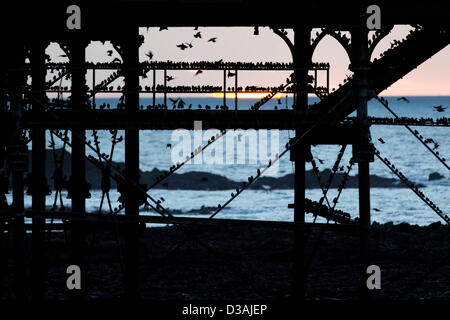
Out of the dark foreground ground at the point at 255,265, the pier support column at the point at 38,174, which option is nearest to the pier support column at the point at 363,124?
the dark foreground ground at the point at 255,265

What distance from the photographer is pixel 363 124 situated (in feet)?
33.6

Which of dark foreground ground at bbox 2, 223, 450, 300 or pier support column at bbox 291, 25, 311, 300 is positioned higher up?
pier support column at bbox 291, 25, 311, 300

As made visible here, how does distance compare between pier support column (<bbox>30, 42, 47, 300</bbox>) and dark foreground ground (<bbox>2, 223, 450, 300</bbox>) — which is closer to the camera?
pier support column (<bbox>30, 42, 47, 300</bbox>)

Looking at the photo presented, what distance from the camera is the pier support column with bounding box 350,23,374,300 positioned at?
33.6 ft

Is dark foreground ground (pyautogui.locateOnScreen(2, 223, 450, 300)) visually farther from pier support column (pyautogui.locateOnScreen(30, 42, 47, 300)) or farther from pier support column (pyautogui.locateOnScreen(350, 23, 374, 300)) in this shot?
pier support column (pyautogui.locateOnScreen(350, 23, 374, 300))

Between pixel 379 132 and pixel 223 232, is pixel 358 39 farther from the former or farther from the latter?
pixel 379 132

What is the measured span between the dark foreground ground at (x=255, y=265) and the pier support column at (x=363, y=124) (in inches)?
135

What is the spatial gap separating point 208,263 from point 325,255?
3647 mm

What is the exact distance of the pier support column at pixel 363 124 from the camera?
10.2 meters

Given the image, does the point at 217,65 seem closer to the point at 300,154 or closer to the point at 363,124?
the point at 300,154

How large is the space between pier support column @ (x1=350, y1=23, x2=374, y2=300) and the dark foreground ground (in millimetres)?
3431

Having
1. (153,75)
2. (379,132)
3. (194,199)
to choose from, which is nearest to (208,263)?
(153,75)

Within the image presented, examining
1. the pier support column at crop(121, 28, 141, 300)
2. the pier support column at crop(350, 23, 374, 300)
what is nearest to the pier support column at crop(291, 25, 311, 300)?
the pier support column at crop(121, 28, 141, 300)

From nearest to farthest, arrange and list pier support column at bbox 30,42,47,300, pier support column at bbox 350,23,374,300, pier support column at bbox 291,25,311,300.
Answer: pier support column at bbox 350,23,374,300
pier support column at bbox 30,42,47,300
pier support column at bbox 291,25,311,300
